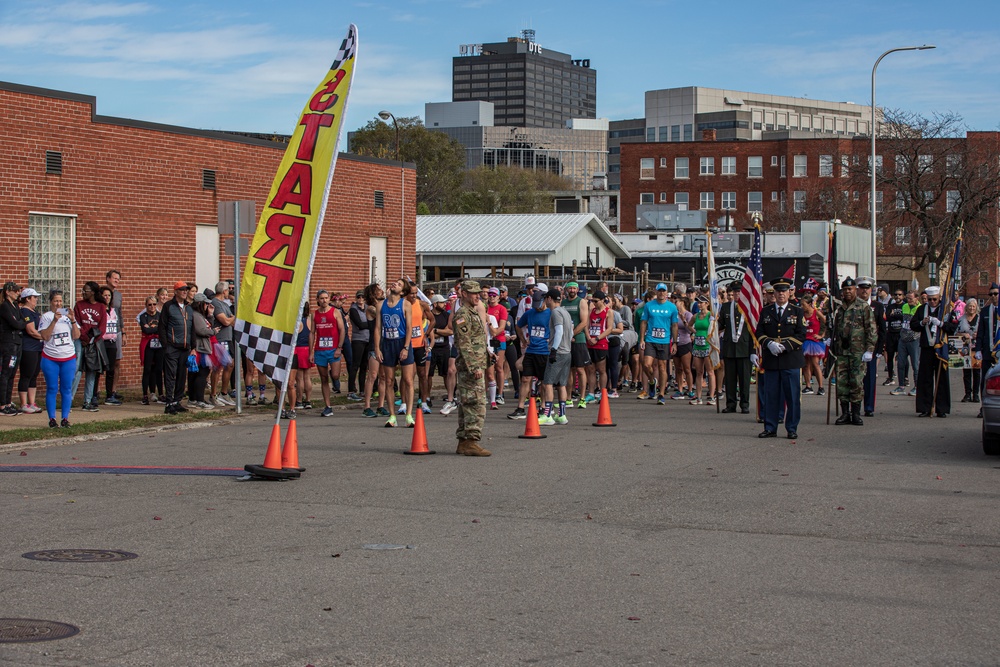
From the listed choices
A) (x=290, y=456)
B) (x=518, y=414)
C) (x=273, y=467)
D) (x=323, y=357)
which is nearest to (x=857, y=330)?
(x=518, y=414)

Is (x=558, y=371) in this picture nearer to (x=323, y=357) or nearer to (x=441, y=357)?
(x=441, y=357)

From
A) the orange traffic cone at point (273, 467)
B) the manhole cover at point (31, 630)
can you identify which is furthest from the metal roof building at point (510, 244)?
the manhole cover at point (31, 630)

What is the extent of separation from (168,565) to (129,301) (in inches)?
638

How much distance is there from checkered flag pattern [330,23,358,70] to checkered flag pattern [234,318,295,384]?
2.73 metres

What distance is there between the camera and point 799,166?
298 ft

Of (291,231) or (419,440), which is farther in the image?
(419,440)

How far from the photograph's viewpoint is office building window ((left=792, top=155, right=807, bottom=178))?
90794 millimetres

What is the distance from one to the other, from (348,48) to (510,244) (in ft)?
117

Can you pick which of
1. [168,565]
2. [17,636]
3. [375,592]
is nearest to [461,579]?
[375,592]

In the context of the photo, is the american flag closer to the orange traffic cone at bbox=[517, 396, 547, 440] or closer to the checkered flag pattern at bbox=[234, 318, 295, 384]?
the orange traffic cone at bbox=[517, 396, 547, 440]

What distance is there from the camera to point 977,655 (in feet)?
18.5

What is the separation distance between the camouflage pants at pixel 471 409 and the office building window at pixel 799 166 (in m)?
82.0

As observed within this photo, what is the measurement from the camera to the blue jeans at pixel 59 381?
591 inches

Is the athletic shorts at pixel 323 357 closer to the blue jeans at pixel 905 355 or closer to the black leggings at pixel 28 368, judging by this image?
the black leggings at pixel 28 368
